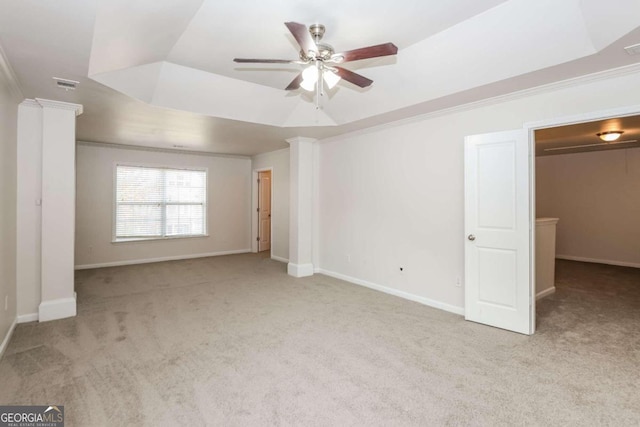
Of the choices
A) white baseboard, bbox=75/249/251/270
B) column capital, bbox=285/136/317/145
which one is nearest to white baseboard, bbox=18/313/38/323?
white baseboard, bbox=75/249/251/270

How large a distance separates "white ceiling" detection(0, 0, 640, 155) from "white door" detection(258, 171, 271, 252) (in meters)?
4.07

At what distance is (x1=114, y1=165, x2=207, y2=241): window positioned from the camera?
21.6 feet

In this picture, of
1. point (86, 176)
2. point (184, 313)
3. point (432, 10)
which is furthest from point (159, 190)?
point (432, 10)

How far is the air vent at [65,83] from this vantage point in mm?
2987

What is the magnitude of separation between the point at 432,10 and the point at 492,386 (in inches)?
111

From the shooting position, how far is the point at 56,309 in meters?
3.66

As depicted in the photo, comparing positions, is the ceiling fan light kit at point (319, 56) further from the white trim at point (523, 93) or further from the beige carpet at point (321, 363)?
the beige carpet at point (321, 363)

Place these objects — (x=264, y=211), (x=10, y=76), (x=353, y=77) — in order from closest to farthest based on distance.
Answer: (x=353, y=77), (x=10, y=76), (x=264, y=211)

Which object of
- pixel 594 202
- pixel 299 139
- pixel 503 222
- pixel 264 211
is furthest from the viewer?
pixel 264 211

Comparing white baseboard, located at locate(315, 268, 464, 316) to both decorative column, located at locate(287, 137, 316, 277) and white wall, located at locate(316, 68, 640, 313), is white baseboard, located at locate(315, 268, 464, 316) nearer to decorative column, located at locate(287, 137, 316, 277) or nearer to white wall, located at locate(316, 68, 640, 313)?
white wall, located at locate(316, 68, 640, 313)

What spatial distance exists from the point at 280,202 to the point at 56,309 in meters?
4.42

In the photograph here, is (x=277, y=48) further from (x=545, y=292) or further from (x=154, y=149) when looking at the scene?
(x=154, y=149)

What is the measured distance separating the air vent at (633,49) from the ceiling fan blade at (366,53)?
175 cm

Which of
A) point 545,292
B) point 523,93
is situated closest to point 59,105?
point 523,93
